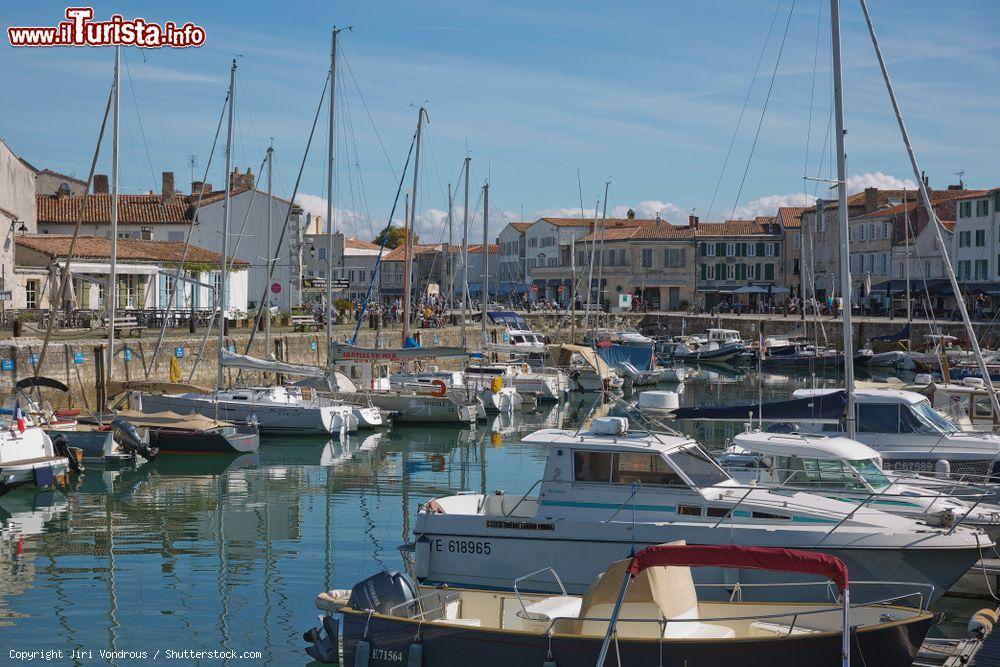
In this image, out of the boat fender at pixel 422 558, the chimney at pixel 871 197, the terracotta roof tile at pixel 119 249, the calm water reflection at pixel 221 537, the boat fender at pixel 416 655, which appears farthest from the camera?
the chimney at pixel 871 197

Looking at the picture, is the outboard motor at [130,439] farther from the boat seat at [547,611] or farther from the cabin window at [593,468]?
the boat seat at [547,611]

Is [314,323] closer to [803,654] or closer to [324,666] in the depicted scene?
[324,666]

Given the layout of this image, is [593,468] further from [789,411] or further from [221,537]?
[789,411]

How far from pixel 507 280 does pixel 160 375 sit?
7447 cm

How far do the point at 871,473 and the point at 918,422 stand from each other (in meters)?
5.72

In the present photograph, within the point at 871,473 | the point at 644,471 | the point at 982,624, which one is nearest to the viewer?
the point at 982,624

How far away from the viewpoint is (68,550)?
21.7 m

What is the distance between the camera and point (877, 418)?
2469 cm

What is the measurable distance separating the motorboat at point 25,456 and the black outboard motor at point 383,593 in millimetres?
15333

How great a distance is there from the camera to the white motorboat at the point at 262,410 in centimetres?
3738

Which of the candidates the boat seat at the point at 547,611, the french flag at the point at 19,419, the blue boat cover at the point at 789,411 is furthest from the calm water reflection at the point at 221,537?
the blue boat cover at the point at 789,411

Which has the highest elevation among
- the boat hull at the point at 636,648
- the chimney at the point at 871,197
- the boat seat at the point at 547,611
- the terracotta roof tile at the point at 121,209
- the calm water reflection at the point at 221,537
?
the chimney at the point at 871,197

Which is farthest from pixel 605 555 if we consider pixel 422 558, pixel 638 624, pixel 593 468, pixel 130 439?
pixel 130 439

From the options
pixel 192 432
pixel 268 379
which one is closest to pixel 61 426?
pixel 192 432
